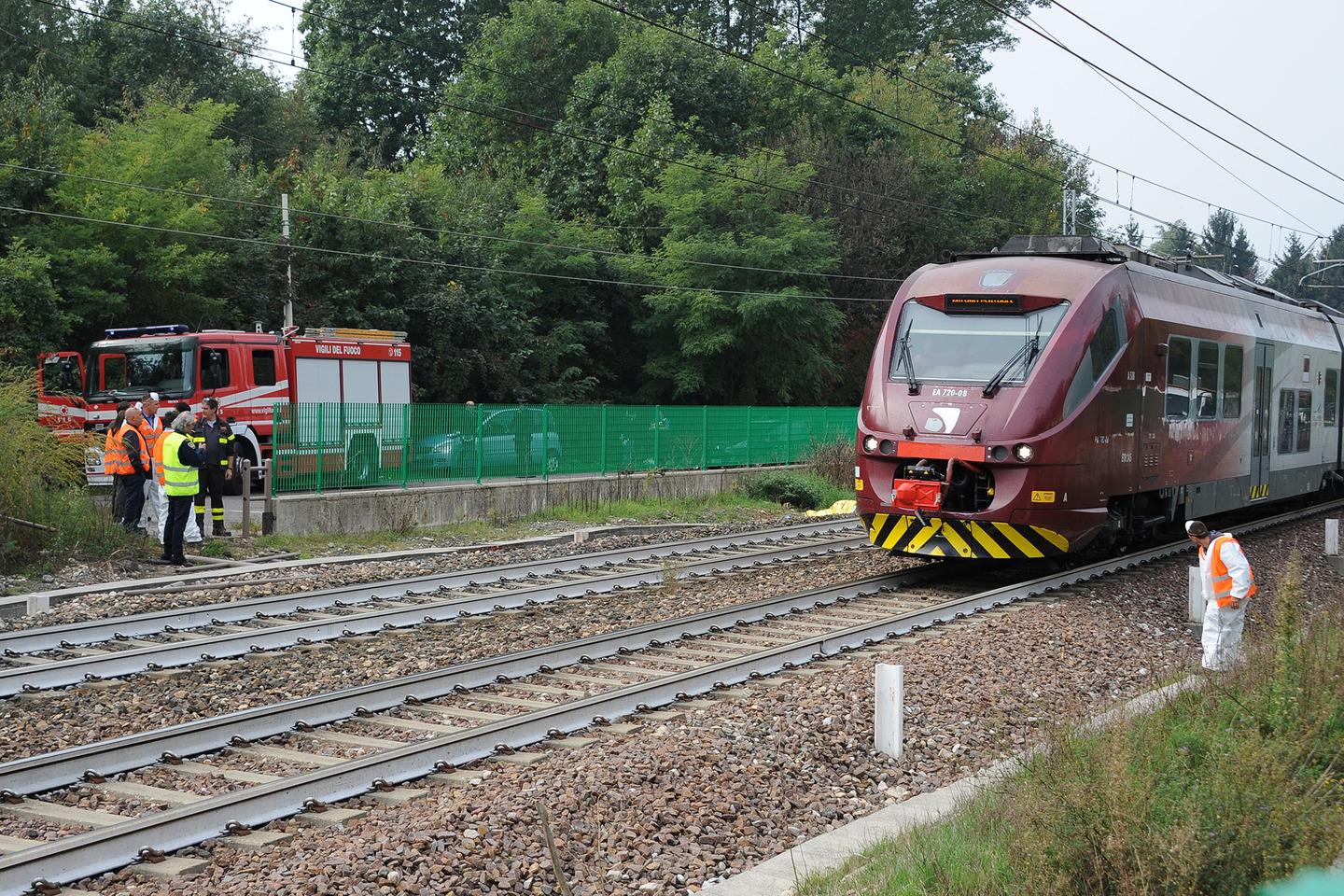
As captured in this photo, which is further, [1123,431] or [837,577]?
[837,577]

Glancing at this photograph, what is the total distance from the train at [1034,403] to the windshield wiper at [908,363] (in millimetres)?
17

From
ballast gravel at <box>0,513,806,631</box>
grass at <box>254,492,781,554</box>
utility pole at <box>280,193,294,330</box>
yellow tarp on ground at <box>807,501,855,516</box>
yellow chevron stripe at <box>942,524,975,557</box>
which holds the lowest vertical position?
yellow tarp on ground at <box>807,501,855,516</box>

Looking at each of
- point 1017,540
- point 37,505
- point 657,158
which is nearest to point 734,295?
point 657,158

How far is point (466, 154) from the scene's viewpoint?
5075 centimetres

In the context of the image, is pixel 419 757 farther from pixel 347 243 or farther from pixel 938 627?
pixel 347 243

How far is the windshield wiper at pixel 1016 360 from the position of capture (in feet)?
44.5

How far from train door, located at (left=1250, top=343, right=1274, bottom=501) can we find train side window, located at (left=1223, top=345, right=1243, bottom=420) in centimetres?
91

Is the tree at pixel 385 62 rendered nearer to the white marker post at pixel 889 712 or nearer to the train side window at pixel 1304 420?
the train side window at pixel 1304 420

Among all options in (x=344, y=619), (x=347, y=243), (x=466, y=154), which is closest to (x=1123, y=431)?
(x=344, y=619)

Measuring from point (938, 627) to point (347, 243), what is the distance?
2527 centimetres

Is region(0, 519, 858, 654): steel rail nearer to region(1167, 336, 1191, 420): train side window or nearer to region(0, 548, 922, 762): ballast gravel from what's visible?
region(0, 548, 922, 762): ballast gravel

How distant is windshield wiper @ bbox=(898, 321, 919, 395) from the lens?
14.1 m

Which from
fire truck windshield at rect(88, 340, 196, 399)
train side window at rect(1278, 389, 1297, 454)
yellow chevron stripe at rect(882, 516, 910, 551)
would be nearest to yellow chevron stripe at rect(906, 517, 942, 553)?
yellow chevron stripe at rect(882, 516, 910, 551)

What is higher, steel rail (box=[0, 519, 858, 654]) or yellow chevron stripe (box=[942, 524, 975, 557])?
yellow chevron stripe (box=[942, 524, 975, 557])
